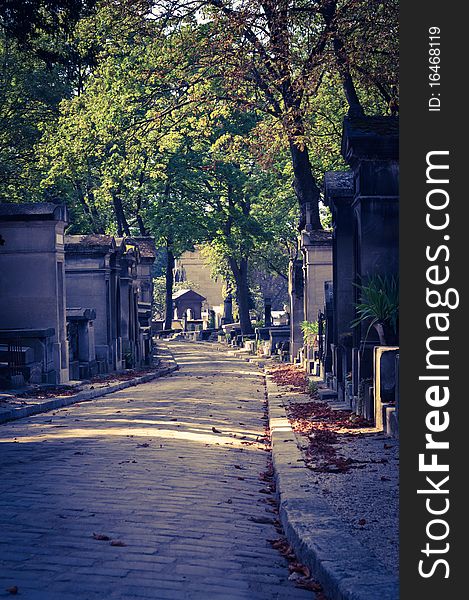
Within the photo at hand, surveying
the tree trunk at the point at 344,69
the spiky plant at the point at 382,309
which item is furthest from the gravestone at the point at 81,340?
the spiky plant at the point at 382,309

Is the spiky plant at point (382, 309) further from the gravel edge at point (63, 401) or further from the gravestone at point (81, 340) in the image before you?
the gravestone at point (81, 340)

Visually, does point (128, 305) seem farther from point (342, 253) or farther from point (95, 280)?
point (342, 253)

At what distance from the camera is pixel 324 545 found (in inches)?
220

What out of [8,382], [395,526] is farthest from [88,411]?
[395,526]

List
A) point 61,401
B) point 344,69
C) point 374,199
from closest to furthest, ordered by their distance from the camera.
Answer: point 374,199 → point 61,401 → point 344,69

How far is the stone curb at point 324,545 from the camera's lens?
15.3 feet

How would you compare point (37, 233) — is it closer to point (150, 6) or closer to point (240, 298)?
point (150, 6)

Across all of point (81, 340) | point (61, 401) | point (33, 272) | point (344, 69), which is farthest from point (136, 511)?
point (81, 340)

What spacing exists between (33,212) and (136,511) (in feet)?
44.0

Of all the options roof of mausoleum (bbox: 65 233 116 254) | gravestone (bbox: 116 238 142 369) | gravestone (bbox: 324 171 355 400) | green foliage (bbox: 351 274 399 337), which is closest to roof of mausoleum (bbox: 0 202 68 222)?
roof of mausoleum (bbox: 65 233 116 254)

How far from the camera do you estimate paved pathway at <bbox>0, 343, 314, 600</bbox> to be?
528 cm

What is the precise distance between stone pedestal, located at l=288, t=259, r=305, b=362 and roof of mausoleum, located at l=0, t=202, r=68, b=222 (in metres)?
10.6

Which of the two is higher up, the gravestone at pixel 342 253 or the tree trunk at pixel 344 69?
the tree trunk at pixel 344 69

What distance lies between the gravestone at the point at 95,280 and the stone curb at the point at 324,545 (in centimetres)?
1716
